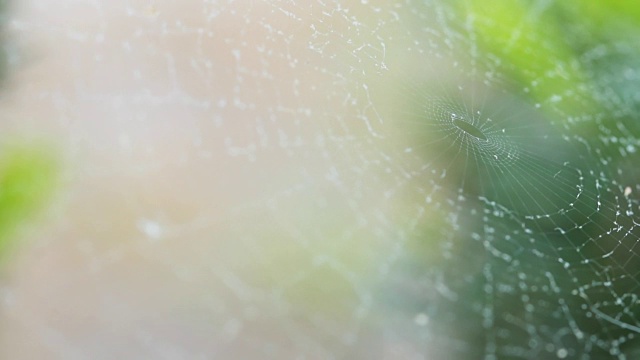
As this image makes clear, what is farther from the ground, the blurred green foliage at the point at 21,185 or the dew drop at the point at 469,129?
the dew drop at the point at 469,129

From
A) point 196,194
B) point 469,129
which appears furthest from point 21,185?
point 469,129

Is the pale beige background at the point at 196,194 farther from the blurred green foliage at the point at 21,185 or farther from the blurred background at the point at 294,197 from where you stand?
the blurred green foliage at the point at 21,185

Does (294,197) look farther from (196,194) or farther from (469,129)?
(469,129)

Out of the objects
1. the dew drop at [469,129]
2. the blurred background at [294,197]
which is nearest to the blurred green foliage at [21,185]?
the blurred background at [294,197]

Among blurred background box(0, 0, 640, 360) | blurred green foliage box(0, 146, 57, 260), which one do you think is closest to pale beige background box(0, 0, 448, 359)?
blurred background box(0, 0, 640, 360)

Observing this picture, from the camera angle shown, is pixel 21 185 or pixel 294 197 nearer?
pixel 21 185

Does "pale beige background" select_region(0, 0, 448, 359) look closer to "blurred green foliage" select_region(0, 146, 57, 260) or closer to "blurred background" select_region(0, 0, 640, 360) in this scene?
"blurred background" select_region(0, 0, 640, 360)

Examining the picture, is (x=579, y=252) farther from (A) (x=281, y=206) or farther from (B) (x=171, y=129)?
→ (B) (x=171, y=129)

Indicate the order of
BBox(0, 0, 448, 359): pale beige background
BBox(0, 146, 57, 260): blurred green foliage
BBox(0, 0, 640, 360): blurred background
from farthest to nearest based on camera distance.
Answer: BBox(0, 0, 448, 359): pale beige background, BBox(0, 0, 640, 360): blurred background, BBox(0, 146, 57, 260): blurred green foliage

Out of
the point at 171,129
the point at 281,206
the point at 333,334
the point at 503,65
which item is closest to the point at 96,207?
the point at 171,129
